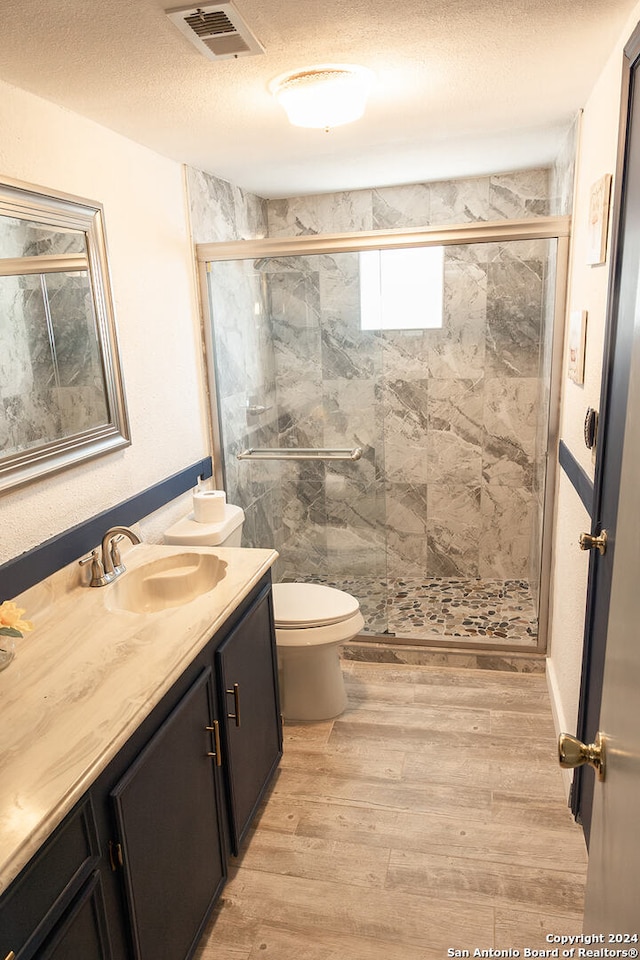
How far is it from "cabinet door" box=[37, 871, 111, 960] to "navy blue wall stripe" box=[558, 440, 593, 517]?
1.55 meters

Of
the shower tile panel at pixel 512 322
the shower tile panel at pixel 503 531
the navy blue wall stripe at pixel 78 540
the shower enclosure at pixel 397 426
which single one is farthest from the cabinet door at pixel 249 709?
the shower tile panel at pixel 512 322

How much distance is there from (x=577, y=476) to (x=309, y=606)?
3.83 feet

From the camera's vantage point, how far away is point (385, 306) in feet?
11.1

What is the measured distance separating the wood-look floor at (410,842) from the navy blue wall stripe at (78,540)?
1083 millimetres

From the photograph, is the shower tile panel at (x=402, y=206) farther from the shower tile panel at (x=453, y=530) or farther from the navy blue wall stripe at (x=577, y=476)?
the navy blue wall stripe at (x=577, y=476)

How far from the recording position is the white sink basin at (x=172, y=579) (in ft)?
6.93

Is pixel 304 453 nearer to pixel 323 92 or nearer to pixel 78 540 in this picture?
pixel 78 540

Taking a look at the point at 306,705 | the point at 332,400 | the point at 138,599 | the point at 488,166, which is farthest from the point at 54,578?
the point at 488,166

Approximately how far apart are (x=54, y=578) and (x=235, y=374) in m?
1.63

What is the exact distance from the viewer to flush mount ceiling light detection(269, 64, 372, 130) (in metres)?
1.83

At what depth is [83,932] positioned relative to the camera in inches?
45.0

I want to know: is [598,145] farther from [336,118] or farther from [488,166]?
[488,166]

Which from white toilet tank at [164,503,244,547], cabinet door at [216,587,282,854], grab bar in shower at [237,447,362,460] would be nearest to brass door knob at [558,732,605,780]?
cabinet door at [216,587,282,854]

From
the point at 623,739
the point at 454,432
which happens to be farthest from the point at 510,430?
the point at 623,739
